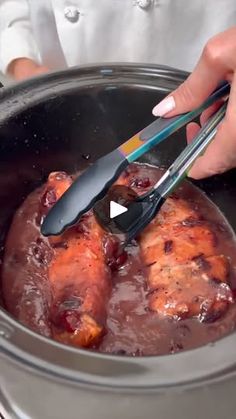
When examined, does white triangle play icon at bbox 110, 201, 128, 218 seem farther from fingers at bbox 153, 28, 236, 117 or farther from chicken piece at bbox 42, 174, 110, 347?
fingers at bbox 153, 28, 236, 117

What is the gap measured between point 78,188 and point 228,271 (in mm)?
290

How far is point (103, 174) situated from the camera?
962 millimetres

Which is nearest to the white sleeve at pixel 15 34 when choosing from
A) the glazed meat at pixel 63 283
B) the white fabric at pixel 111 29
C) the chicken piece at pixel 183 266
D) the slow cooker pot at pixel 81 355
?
the white fabric at pixel 111 29

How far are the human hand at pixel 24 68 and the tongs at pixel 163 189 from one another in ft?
1.62

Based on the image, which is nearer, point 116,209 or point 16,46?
point 116,209

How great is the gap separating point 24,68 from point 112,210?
0.53 metres

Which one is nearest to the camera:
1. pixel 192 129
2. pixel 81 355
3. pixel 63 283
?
pixel 81 355

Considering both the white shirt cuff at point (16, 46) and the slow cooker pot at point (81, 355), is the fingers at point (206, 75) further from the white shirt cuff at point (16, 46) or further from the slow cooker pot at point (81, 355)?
the white shirt cuff at point (16, 46)

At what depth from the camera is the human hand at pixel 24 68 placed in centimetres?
136

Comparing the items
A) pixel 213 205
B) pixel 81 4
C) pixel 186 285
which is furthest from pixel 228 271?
pixel 81 4

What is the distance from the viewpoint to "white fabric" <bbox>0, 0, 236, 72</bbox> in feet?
4.31

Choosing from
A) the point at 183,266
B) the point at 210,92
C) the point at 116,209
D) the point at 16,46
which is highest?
the point at 16,46

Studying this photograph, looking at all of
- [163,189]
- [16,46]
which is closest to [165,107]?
[163,189]
